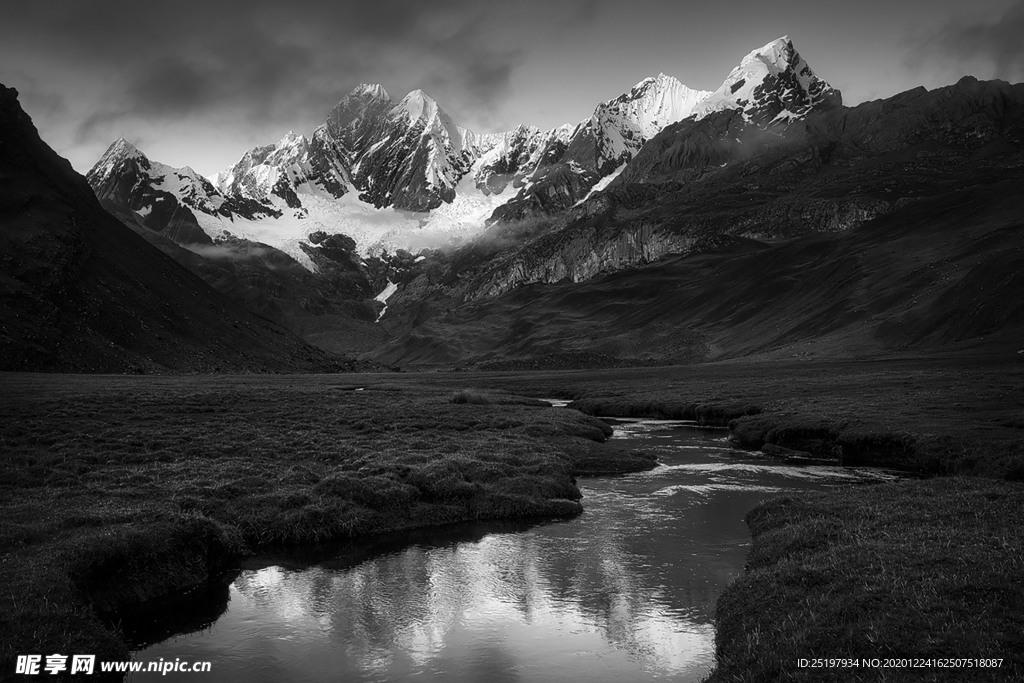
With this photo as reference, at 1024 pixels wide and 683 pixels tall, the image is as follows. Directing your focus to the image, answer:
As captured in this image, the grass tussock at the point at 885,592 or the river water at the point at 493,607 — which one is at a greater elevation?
the grass tussock at the point at 885,592

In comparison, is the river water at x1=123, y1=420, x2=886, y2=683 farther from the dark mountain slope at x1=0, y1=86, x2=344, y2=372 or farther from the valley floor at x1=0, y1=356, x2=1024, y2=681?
the dark mountain slope at x1=0, y1=86, x2=344, y2=372

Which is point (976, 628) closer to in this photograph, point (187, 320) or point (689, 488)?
point (689, 488)

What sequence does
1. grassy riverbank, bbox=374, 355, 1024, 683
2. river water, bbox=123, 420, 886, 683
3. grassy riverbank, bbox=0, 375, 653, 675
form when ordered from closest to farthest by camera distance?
grassy riverbank, bbox=374, 355, 1024, 683
river water, bbox=123, 420, 886, 683
grassy riverbank, bbox=0, 375, 653, 675

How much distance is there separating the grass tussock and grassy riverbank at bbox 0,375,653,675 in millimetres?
14831

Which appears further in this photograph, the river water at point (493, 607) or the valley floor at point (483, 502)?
the river water at point (493, 607)

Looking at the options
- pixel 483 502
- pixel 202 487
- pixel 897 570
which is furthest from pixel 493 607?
pixel 202 487

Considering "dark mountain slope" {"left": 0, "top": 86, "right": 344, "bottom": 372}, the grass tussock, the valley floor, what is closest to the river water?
the valley floor

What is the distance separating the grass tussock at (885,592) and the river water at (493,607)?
2.09 metres

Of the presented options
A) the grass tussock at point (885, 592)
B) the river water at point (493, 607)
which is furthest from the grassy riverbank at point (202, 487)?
the grass tussock at point (885, 592)

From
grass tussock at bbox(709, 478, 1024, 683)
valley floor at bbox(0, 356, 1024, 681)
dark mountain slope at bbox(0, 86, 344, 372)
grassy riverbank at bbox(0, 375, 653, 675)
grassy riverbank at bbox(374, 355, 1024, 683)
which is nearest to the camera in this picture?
grass tussock at bbox(709, 478, 1024, 683)

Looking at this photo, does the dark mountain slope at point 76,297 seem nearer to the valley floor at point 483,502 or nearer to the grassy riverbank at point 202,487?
the valley floor at point 483,502

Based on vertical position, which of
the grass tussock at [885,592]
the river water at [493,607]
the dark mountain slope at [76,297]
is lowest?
the river water at [493,607]

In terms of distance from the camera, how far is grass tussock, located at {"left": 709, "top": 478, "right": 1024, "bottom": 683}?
13.0 meters

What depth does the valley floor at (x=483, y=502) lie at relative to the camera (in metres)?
14.9
